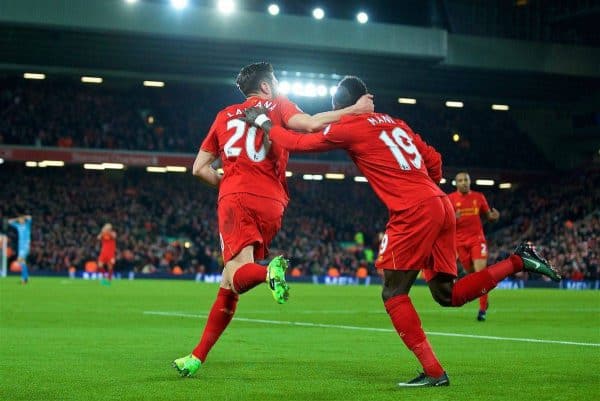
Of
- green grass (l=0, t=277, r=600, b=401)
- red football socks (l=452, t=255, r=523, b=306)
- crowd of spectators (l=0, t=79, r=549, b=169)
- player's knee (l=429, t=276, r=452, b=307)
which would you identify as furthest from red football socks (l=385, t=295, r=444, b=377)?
Answer: crowd of spectators (l=0, t=79, r=549, b=169)

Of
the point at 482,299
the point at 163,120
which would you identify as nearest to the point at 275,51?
the point at 163,120

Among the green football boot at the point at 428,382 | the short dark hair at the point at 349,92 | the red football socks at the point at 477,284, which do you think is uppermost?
the short dark hair at the point at 349,92

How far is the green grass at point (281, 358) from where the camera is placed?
674 cm

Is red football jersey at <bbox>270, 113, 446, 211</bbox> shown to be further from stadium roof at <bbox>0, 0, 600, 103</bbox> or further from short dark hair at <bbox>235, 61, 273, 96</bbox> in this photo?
stadium roof at <bbox>0, 0, 600, 103</bbox>

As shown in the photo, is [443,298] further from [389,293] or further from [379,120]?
[379,120]

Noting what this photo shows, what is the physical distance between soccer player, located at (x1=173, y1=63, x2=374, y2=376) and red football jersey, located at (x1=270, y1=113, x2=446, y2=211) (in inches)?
5.9

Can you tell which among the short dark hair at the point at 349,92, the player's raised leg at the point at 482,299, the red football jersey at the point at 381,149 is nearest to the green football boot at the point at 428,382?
the red football jersey at the point at 381,149

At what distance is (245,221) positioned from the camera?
7.61 m

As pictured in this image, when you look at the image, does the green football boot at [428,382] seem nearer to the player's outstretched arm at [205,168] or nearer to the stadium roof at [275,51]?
the player's outstretched arm at [205,168]

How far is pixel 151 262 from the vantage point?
4403 centimetres

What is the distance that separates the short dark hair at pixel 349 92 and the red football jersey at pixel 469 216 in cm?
966

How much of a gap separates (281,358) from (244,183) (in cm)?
224

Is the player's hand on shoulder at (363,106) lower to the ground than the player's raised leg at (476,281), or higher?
higher

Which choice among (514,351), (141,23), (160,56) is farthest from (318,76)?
(514,351)
